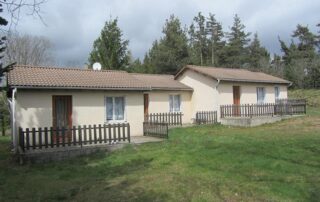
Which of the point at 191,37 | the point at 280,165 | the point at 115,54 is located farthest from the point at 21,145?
the point at 191,37

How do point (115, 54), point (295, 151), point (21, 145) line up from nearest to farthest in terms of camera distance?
1. point (295, 151)
2. point (21, 145)
3. point (115, 54)

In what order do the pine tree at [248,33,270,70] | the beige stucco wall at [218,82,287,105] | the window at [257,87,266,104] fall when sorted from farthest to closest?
the pine tree at [248,33,270,70] → the window at [257,87,266,104] → the beige stucco wall at [218,82,287,105]

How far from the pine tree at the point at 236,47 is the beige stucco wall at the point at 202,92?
120 ft

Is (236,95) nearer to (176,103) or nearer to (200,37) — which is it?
(176,103)

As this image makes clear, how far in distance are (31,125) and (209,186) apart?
11359mm

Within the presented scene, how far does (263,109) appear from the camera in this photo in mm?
29188

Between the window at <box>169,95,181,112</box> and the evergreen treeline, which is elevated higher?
the evergreen treeline

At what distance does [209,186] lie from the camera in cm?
908

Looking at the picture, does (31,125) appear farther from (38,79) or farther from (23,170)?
(23,170)

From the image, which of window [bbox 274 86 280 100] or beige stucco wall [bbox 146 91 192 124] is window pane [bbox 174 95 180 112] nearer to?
beige stucco wall [bbox 146 91 192 124]

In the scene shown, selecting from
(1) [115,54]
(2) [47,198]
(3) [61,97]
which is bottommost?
(2) [47,198]

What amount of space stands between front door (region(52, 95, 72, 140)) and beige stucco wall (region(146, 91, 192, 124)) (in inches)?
390

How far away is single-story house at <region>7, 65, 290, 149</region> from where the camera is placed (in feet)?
57.1

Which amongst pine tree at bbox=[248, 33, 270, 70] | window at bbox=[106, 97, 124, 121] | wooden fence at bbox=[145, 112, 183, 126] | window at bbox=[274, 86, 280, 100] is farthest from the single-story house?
pine tree at bbox=[248, 33, 270, 70]
